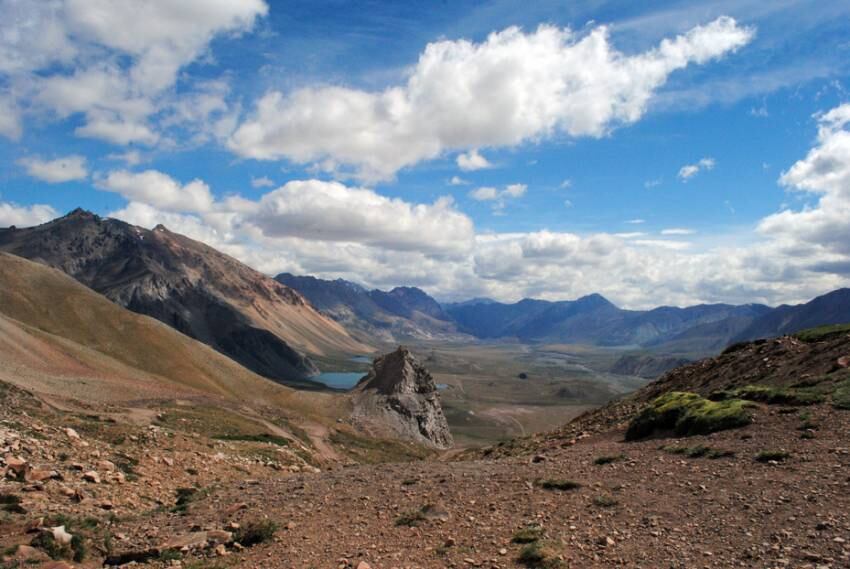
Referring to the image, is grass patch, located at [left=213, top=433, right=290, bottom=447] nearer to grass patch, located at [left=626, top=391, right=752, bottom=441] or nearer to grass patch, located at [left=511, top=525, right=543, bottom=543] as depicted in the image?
grass patch, located at [left=626, top=391, right=752, bottom=441]

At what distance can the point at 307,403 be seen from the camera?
10762cm

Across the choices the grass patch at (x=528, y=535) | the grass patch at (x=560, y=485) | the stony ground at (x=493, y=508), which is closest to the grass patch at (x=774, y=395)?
the stony ground at (x=493, y=508)

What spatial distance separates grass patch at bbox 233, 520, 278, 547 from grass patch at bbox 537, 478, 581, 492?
862 cm

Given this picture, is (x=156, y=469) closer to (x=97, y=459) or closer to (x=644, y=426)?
(x=97, y=459)

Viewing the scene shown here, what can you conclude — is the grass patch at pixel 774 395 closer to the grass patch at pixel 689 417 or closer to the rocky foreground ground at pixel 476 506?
the rocky foreground ground at pixel 476 506

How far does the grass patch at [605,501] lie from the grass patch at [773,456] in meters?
5.75

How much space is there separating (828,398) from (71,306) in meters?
130

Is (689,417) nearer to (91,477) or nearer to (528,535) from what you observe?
(528,535)

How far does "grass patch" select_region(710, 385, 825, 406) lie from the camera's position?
78.2 ft

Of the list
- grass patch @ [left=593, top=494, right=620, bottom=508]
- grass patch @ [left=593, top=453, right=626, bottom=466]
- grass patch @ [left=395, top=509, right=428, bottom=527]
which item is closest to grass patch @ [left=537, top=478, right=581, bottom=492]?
grass patch @ [left=593, top=494, right=620, bottom=508]

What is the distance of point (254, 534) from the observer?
15148mm

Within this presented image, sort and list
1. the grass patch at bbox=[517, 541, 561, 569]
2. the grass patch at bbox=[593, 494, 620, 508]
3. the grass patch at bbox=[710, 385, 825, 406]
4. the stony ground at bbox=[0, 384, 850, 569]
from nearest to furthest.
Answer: the grass patch at bbox=[517, 541, 561, 569], the stony ground at bbox=[0, 384, 850, 569], the grass patch at bbox=[593, 494, 620, 508], the grass patch at bbox=[710, 385, 825, 406]

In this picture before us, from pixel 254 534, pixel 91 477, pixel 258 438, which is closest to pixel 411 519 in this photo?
pixel 254 534

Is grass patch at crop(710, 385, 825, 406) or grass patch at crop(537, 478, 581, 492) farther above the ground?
grass patch at crop(710, 385, 825, 406)
